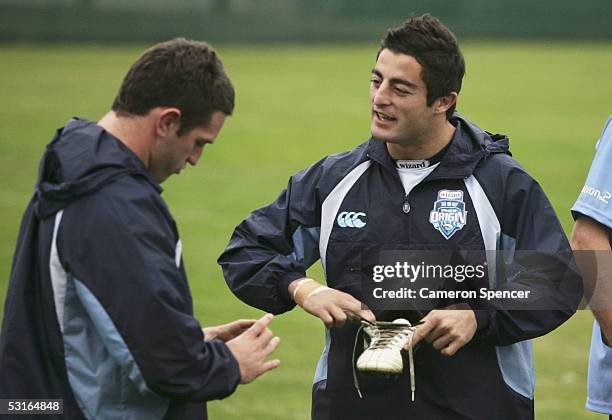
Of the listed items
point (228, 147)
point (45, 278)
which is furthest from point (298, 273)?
point (228, 147)

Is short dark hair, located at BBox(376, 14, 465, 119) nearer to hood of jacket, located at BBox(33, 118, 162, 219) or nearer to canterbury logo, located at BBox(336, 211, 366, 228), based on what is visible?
canterbury logo, located at BBox(336, 211, 366, 228)

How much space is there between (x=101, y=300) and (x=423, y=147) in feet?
5.42

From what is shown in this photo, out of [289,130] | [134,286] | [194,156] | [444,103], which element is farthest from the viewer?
[289,130]

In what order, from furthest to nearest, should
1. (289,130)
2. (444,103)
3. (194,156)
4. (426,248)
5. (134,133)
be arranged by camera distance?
(289,130) → (444,103) → (426,248) → (194,156) → (134,133)

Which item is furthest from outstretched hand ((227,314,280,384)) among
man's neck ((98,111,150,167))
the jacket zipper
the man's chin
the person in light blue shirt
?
the person in light blue shirt

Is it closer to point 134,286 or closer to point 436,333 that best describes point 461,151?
point 436,333

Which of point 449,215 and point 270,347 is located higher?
point 449,215

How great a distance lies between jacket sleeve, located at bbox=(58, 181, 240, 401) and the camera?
3.57 meters

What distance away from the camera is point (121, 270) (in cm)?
357

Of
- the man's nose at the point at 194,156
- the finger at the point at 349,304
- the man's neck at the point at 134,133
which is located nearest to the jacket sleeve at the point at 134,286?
the man's neck at the point at 134,133

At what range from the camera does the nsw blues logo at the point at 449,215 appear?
15.0 ft

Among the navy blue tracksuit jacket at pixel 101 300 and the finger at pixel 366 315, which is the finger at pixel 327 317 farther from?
the navy blue tracksuit jacket at pixel 101 300

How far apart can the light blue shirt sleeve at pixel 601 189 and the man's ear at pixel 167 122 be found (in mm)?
1792

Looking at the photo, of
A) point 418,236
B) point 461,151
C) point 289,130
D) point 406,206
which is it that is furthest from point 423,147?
point 289,130
